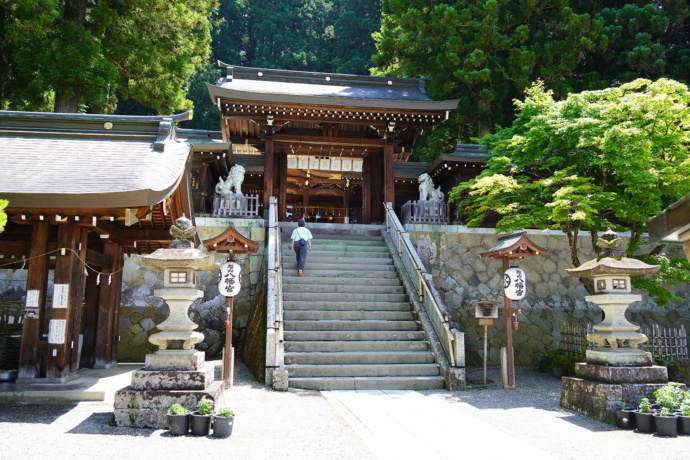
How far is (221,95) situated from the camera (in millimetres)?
14141

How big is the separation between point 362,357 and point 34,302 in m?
5.83

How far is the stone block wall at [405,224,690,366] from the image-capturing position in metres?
13.9

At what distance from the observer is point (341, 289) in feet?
38.2

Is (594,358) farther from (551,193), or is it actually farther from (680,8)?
(680,8)

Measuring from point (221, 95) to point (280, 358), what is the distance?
8794mm

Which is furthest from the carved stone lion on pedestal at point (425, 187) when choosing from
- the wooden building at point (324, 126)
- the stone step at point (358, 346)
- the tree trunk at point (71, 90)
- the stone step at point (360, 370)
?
the tree trunk at point (71, 90)

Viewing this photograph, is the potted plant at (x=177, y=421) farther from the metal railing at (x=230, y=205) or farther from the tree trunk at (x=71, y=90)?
the tree trunk at (x=71, y=90)

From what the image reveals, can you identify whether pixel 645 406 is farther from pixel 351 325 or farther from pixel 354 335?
pixel 351 325

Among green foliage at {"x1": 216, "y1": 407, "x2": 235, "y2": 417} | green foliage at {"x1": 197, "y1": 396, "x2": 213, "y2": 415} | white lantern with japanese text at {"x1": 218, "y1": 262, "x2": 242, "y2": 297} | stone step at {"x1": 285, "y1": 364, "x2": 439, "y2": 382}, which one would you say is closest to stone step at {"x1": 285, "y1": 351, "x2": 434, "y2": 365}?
stone step at {"x1": 285, "y1": 364, "x2": 439, "y2": 382}

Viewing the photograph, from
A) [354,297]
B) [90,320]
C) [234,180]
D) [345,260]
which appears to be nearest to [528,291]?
[345,260]

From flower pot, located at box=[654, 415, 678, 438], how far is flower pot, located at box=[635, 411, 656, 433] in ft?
0.41

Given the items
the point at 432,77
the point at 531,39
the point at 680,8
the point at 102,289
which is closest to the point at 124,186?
the point at 102,289

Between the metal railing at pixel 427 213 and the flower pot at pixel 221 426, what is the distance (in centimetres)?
1046

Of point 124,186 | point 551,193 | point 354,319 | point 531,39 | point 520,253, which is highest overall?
point 531,39
